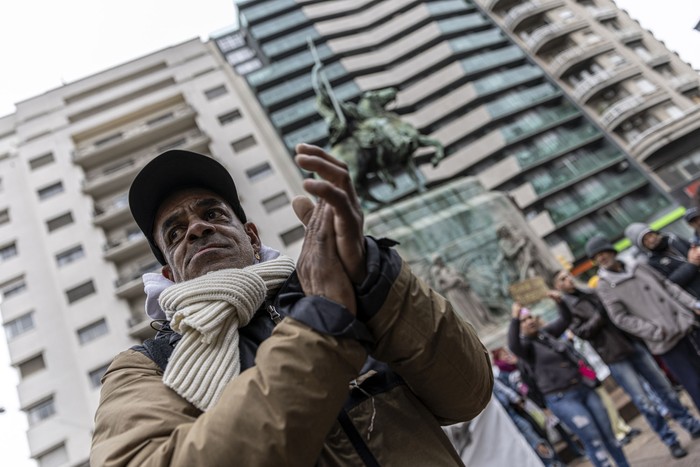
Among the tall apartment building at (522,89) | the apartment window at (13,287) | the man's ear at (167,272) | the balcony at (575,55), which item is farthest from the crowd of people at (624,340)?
the balcony at (575,55)

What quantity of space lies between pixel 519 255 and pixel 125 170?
83.2 ft

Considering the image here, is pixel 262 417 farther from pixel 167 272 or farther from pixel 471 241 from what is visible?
pixel 471 241

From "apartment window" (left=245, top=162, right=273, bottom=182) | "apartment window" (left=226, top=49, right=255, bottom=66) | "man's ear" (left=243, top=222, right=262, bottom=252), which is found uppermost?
"apartment window" (left=226, top=49, right=255, bottom=66)

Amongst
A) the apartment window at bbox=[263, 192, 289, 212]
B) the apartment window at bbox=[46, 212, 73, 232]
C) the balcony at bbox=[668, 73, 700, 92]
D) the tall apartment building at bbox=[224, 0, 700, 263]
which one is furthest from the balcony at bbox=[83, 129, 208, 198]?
the balcony at bbox=[668, 73, 700, 92]

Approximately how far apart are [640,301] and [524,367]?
1.17m

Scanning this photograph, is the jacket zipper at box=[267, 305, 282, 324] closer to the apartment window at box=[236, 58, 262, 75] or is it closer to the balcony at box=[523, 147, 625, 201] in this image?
the balcony at box=[523, 147, 625, 201]

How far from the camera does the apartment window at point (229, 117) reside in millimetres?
31609

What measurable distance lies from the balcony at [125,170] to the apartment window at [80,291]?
609 cm

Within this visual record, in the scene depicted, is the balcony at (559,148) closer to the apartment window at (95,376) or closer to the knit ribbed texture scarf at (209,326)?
the apartment window at (95,376)

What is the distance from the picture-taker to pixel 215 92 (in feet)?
108

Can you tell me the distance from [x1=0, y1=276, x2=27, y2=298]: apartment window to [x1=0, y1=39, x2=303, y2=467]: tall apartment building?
77mm

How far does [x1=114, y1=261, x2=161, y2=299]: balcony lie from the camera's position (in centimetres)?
2428

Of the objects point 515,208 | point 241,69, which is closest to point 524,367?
point 515,208

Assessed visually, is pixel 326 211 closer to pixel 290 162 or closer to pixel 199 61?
pixel 290 162
